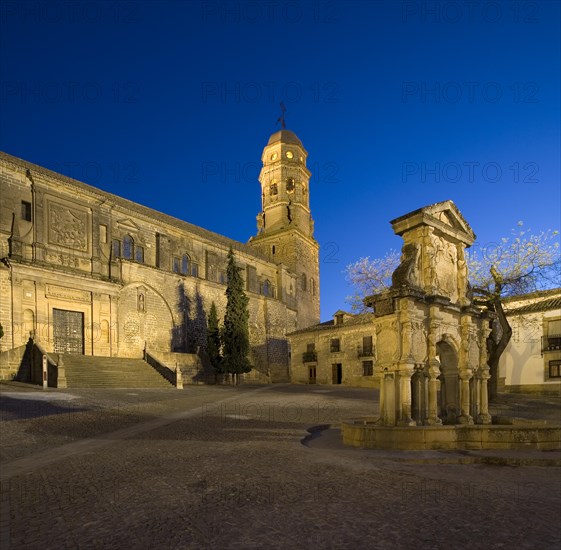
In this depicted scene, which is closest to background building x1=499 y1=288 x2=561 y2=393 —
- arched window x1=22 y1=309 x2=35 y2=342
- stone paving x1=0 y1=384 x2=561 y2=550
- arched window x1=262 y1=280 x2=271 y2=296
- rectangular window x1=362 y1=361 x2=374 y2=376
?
rectangular window x1=362 y1=361 x2=374 y2=376

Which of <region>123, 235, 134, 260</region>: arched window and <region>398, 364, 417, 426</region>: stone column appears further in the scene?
<region>123, 235, 134, 260</region>: arched window

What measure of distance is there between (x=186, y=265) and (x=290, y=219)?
18.1 meters

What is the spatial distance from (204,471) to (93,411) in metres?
8.60

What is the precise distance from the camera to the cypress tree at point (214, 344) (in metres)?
35.5

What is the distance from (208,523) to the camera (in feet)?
16.2

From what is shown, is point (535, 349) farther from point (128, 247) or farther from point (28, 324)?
point (28, 324)

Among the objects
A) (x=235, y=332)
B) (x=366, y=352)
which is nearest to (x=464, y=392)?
(x=366, y=352)

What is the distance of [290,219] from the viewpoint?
55438 mm

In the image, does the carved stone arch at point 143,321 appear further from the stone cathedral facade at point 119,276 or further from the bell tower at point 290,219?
the bell tower at point 290,219

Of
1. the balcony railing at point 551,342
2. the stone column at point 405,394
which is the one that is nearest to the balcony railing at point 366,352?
the balcony railing at point 551,342

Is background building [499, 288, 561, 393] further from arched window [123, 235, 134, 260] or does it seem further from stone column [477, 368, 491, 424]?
arched window [123, 235, 134, 260]

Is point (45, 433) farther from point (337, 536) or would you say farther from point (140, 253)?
point (140, 253)

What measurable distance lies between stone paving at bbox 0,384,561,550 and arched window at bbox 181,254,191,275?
29.6 meters

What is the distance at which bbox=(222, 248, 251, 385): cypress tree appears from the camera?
35125mm
